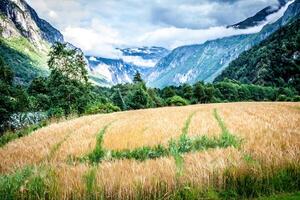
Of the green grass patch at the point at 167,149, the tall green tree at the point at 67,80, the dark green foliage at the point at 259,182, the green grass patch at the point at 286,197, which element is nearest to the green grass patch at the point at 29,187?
the green grass patch at the point at 167,149

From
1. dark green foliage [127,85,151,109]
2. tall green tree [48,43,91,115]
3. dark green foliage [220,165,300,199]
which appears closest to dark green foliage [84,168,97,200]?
dark green foliage [220,165,300,199]

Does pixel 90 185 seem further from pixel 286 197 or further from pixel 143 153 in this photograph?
pixel 143 153

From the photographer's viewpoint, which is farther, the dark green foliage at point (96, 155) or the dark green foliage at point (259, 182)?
the dark green foliage at point (96, 155)

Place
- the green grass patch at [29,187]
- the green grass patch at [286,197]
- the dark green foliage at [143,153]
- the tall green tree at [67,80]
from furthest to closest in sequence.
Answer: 1. the tall green tree at [67,80]
2. the dark green foliage at [143,153]
3. the green grass patch at [29,187]
4. the green grass patch at [286,197]

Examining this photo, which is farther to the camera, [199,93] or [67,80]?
[199,93]

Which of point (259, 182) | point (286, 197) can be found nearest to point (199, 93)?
point (259, 182)

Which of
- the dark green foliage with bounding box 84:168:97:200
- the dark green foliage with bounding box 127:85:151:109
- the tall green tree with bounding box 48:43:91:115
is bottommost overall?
the dark green foliage with bounding box 127:85:151:109

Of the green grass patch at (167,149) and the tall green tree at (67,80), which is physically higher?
the tall green tree at (67,80)

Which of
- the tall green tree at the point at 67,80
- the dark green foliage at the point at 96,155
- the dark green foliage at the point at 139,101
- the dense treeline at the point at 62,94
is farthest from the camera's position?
the dark green foliage at the point at 139,101

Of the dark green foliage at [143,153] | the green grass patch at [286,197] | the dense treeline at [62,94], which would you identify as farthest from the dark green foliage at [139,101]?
the green grass patch at [286,197]

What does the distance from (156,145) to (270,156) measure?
5628 mm

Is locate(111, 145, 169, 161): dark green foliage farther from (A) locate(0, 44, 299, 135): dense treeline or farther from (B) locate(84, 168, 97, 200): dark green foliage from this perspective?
(A) locate(0, 44, 299, 135): dense treeline

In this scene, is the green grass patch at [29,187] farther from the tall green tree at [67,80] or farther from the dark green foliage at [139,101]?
the dark green foliage at [139,101]

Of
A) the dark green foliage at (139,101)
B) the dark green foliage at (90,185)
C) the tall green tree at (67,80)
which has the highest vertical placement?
the tall green tree at (67,80)
